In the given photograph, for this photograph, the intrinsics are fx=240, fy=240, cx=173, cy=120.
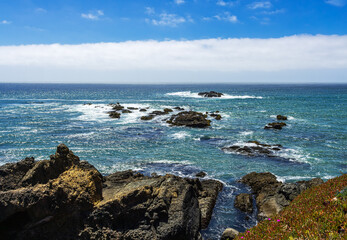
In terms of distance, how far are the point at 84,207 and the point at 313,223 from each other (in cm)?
1071

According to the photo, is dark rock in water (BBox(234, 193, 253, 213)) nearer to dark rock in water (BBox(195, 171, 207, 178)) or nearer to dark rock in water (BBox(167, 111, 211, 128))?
dark rock in water (BBox(195, 171, 207, 178))

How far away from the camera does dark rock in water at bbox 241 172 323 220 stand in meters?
18.5

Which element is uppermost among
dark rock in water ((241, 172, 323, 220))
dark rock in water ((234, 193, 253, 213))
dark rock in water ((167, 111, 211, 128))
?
dark rock in water ((167, 111, 211, 128))

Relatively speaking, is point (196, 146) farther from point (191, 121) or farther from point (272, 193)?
point (272, 193)

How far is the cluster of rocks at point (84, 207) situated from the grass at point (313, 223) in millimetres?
4505

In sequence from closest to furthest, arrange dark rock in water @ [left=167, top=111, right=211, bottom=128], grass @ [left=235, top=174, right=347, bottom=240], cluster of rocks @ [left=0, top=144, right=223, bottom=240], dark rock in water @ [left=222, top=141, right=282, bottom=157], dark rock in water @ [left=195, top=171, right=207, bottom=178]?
grass @ [left=235, top=174, right=347, bottom=240]
cluster of rocks @ [left=0, top=144, right=223, bottom=240]
dark rock in water @ [left=195, top=171, right=207, bottom=178]
dark rock in water @ [left=222, top=141, right=282, bottom=157]
dark rock in water @ [left=167, top=111, right=211, bottom=128]

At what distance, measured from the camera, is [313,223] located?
9328 millimetres

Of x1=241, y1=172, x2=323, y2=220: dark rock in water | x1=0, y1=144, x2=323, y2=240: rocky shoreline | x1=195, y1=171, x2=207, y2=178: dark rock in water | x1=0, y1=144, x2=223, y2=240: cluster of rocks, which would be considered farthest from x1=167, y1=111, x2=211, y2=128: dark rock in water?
x1=0, y1=144, x2=223, y2=240: cluster of rocks

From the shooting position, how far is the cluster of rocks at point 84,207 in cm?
1157

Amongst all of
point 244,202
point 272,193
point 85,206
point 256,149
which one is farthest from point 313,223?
point 256,149

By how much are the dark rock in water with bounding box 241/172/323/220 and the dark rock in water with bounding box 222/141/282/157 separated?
10.1m

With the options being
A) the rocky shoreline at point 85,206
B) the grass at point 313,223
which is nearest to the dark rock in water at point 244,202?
the rocky shoreline at point 85,206

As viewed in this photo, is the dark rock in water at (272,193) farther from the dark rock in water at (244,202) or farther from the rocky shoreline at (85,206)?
the rocky shoreline at (85,206)

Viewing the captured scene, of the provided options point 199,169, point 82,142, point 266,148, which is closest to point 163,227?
point 199,169
